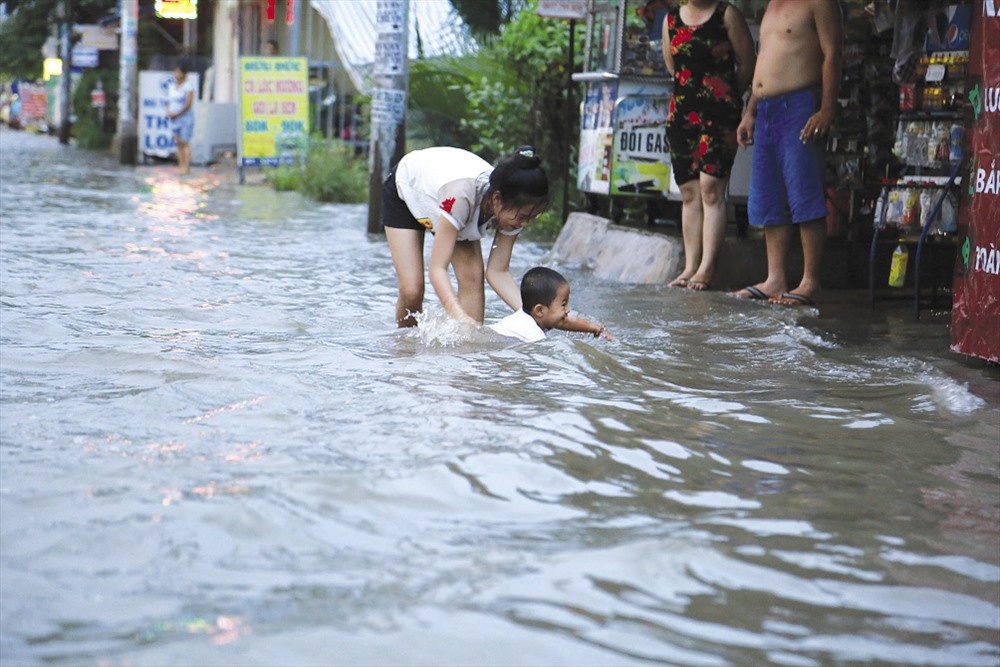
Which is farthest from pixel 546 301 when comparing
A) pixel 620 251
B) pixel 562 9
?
pixel 562 9

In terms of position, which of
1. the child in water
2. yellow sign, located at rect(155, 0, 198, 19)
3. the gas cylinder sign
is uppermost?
yellow sign, located at rect(155, 0, 198, 19)

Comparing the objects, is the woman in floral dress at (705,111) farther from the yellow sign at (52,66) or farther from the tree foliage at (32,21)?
the yellow sign at (52,66)

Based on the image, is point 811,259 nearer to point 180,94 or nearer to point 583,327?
point 583,327

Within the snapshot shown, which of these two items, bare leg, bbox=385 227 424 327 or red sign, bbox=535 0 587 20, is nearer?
bare leg, bbox=385 227 424 327

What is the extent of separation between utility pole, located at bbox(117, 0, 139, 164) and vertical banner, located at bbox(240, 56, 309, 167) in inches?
271

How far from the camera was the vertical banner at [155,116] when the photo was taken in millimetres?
23625

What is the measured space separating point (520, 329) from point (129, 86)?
2075cm

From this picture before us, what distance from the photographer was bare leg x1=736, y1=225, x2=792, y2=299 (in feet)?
25.0

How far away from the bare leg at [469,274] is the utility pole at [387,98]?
5.92 m

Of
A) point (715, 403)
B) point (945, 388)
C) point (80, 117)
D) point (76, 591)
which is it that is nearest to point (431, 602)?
point (76, 591)

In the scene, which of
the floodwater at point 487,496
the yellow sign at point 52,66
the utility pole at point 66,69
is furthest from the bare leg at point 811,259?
the yellow sign at point 52,66

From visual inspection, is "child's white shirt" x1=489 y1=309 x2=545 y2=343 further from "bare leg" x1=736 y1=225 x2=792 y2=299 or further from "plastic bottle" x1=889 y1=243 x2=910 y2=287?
"plastic bottle" x1=889 y1=243 x2=910 y2=287

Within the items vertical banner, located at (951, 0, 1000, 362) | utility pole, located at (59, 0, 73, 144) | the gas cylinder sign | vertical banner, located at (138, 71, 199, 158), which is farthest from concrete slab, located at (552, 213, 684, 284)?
utility pole, located at (59, 0, 73, 144)

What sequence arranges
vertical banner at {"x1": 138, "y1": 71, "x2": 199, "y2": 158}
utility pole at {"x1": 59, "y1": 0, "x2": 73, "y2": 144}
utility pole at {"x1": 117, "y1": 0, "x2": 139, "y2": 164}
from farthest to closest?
1. utility pole at {"x1": 59, "y1": 0, "x2": 73, "y2": 144}
2. utility pole at {"x1": 117, "y1": 0, "x2": 139, "y2": 164}
3. vertical banner at {"x1": 138, "y1": 71, "x2": 199, "y2": 158}
